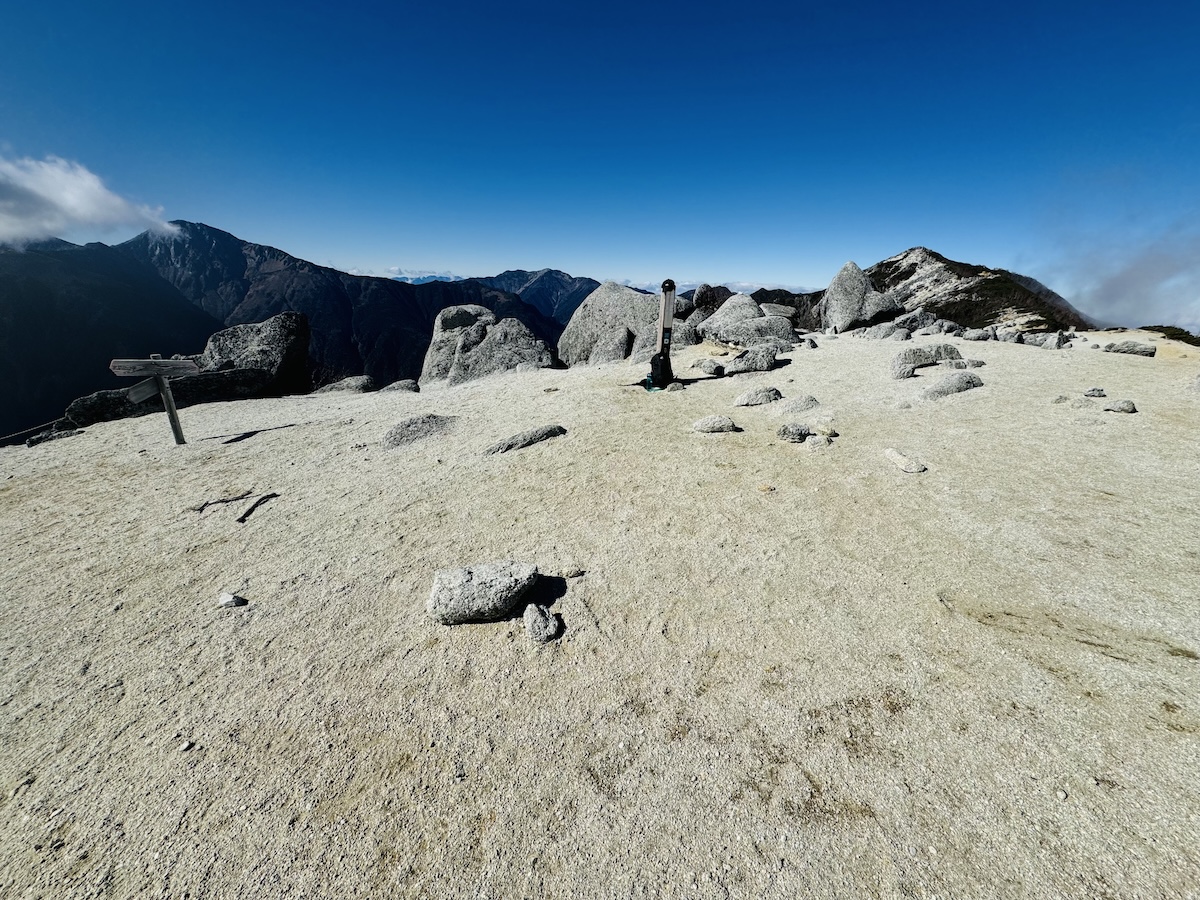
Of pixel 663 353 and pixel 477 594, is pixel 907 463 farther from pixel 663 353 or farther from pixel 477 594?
pixel 663 353

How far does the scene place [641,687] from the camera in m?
4.77

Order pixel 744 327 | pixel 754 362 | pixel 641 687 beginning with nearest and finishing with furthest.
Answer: pixel 641 687
pixel 754 362
pixel 744 327

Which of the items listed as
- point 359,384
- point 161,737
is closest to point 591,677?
point 161,737

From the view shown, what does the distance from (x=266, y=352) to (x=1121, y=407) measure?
31196 millimetres

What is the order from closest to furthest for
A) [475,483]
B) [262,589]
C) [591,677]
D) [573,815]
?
[573,815] < [591,677] < [262,589] < [475,483]

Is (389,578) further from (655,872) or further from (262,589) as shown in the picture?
(655,872)

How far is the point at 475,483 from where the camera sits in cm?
983

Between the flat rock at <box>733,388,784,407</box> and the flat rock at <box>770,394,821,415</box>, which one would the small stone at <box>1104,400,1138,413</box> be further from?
the flat rock at <box>733,388,784,407</box>

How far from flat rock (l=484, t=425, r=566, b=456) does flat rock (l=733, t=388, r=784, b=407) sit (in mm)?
5783

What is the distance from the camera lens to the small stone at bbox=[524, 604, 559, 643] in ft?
17.7

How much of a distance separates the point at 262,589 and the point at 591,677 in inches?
206

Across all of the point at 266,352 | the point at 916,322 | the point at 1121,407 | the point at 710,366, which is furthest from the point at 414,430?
the point at 916,322

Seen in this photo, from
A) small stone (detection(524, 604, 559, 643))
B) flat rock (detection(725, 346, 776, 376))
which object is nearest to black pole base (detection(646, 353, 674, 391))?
flat rock (detection(725, 346, 776, 376))

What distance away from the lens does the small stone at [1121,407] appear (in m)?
10.9
